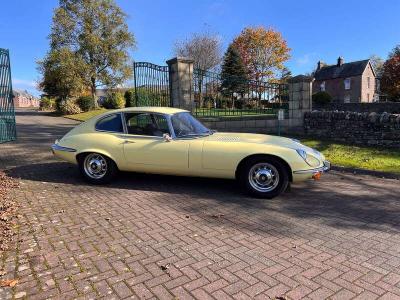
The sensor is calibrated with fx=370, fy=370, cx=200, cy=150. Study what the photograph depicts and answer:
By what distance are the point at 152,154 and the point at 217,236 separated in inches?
94.5

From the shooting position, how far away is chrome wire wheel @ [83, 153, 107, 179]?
6547 mm

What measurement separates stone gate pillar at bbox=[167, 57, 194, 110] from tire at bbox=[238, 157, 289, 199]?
661 centimetres

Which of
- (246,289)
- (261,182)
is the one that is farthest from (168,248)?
(261,182)

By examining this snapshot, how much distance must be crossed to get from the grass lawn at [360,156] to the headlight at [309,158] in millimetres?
3276

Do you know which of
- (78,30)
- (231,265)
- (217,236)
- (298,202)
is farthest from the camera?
(78,30)

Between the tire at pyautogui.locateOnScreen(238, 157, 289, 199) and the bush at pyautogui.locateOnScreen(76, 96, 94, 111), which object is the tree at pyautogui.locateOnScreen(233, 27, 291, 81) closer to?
the bush at pyautogui.locateOnScreen(76, 96, 94, 111)

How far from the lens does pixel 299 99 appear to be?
12898 millimetres

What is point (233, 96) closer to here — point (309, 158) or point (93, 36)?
point (309, 158)

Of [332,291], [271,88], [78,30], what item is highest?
[78,30]

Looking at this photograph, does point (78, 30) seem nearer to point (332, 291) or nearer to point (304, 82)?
point (304, 82)

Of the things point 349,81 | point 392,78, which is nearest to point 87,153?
point 392,78

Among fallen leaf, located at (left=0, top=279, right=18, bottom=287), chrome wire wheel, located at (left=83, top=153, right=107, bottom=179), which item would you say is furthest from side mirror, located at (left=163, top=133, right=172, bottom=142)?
fallen leaf, located at (left=0, top=279, right=18, bottom=287)

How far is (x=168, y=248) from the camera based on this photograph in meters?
3.93

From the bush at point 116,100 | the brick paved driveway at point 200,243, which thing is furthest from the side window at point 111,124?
the bush at point 116,100
